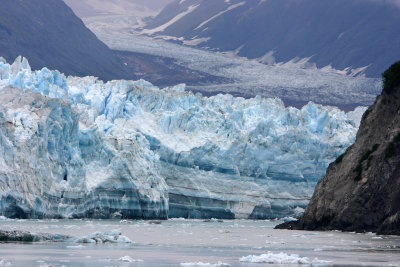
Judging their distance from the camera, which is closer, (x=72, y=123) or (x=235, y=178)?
(x=72, y=123)

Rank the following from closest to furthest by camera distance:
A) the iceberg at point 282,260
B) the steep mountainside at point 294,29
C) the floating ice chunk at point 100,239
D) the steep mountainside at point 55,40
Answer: the iceberg at point 282,260 < the floating ice chunk at point 100,239 < the steep mountainside at point 55,40 < the steep mountainside at point 294,29

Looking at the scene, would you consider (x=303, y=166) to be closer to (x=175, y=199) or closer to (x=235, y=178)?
(x=235, y=178)

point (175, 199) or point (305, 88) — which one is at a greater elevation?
point (305, 88)

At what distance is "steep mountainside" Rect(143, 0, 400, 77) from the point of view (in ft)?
442

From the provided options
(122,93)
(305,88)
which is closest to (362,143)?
(122,93)

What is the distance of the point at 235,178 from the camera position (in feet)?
149

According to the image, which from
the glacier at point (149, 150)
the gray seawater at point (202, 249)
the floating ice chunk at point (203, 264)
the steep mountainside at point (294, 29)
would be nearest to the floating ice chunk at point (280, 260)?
the gray seawater at point (202, 249)

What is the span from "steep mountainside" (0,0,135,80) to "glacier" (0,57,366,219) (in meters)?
50.1

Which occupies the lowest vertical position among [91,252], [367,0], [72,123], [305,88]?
[91,252]

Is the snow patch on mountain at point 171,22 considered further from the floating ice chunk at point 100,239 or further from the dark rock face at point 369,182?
the floating ice chunk at point 100,239

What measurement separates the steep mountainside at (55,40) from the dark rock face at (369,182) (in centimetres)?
7001

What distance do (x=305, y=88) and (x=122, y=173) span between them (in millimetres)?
59474

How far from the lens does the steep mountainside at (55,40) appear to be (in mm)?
98938

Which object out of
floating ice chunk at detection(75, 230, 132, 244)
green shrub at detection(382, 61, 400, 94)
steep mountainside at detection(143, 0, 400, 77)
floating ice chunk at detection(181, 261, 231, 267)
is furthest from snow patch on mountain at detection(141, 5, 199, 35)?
floating ice chunk at detection(181, 261, 231, 267)
